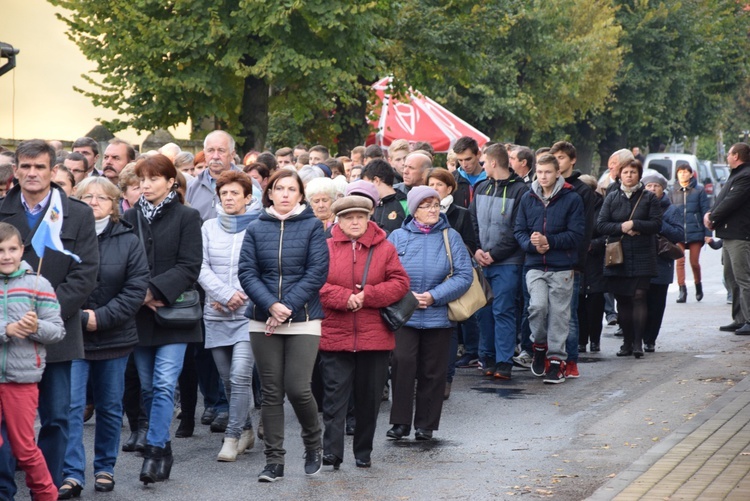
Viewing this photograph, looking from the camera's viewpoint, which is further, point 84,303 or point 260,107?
point 260,107

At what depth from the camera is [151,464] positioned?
7828mm

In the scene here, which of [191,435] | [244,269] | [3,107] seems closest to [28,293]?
[244,269]

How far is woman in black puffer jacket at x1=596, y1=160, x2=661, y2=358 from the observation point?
522 inches

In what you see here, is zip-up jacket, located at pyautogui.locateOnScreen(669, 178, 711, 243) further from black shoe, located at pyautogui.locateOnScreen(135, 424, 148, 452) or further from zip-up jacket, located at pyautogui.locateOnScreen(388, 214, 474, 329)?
black shoe, located at pyautogui.locateOnScreen(135, 424, 148, 452)

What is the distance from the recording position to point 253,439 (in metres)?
8.97

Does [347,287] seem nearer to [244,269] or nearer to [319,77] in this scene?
[244,269]

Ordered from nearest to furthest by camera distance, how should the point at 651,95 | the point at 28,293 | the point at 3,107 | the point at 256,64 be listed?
the point at 28,293 < the point at 256,64 < the point at 3,107 < the point at 651,95

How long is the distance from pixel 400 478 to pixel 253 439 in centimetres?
135

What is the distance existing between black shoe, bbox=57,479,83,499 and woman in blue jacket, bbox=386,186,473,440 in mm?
2456

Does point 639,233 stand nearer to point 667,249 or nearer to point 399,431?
point 667,249

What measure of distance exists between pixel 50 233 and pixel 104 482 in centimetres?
150

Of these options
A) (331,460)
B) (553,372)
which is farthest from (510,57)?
(331,460)

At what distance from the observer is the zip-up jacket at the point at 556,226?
11.7 meters

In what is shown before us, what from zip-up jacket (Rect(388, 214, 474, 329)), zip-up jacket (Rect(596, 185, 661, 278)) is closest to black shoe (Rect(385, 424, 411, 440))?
zip-up jacket (Rect(388, 214, 474, 329))
